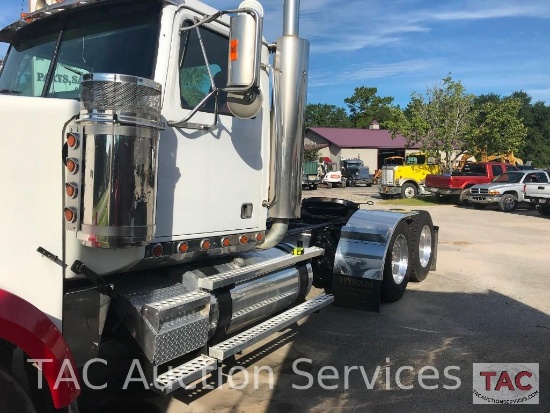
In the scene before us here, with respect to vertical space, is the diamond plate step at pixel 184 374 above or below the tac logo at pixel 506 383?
above

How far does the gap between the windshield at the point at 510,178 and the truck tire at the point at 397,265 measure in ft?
50.8

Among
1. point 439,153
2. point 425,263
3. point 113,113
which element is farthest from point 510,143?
point 113,113

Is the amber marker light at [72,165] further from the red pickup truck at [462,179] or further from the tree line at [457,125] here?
the tree line at [457,125]

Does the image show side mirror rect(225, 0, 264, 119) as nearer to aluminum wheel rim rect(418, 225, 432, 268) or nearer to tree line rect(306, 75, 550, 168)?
aluminum wheel rim rect(418, 225, 432, 268)

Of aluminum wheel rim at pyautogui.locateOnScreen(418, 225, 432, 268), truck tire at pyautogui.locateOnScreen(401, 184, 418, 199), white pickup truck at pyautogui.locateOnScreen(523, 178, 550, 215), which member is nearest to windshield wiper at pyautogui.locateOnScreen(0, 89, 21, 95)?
aluminum wheel rim at pyautogui.locateOnScreen(418, 225, 432, 268)

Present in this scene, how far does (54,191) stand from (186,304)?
1.14 m

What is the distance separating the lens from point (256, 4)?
11.0 feet

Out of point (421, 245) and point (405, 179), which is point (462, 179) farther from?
point (421, 245)

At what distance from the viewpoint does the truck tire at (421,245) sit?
6977mm

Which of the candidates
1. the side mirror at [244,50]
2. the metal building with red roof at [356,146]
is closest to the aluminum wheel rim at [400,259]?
the side mirror at [244,50]

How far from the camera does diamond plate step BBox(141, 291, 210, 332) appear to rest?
3115 mm

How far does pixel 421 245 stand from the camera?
7680mm

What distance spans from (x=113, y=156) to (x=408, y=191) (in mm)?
24969

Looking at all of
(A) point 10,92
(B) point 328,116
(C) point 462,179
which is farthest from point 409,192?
(B) point 328,116
